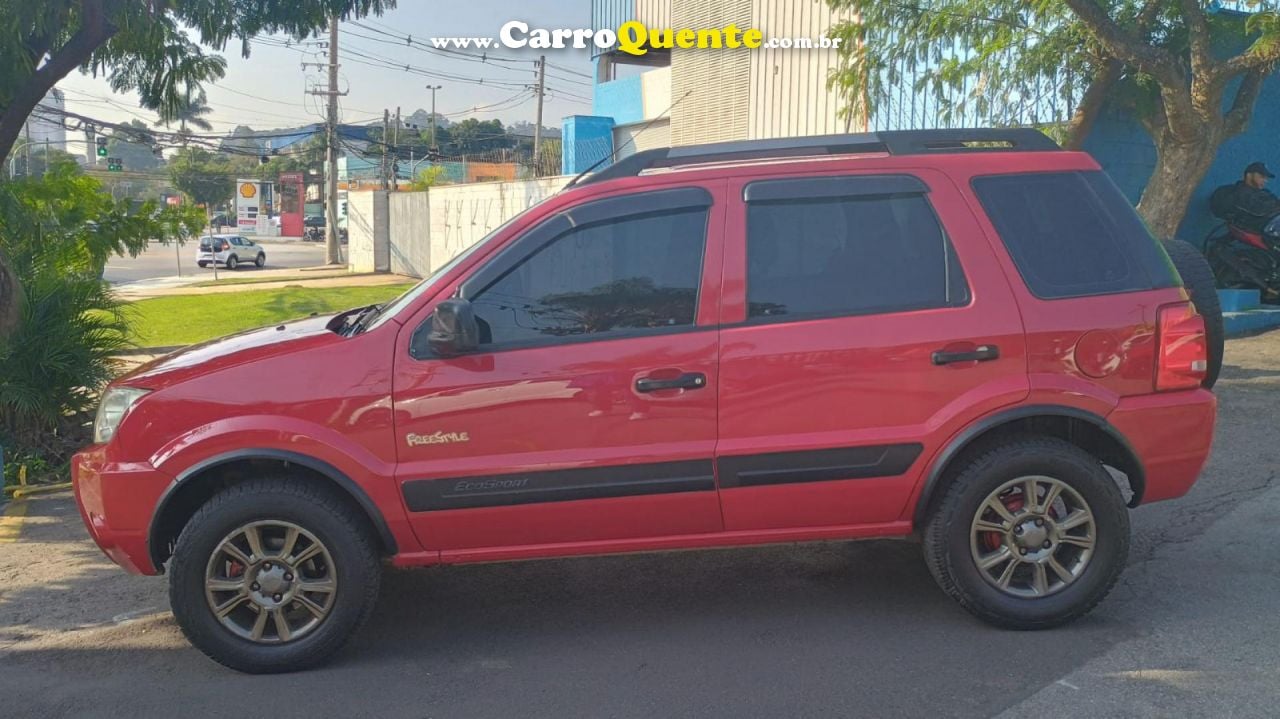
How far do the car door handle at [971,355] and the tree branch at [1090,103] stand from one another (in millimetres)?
7580

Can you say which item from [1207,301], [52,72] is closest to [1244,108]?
[1207,301]

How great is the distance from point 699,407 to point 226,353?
2.01m

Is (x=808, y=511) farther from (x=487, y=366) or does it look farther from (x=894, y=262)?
(x=487, y=366)

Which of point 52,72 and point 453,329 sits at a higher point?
point 52,72

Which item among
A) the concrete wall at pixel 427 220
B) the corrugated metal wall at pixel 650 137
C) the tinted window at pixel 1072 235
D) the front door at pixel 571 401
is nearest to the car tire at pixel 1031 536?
the tinted window at pixel 1072 235

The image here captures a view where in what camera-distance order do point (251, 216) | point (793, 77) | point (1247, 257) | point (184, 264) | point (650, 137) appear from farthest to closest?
point (251, 216)
point (184, 264)
point (650, 137)
point (793, 77)
point (1247, 257)

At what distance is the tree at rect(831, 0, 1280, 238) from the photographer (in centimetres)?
981

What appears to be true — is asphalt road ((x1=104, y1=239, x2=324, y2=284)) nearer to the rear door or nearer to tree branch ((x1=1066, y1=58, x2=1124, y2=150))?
tree branch ((x1=1066, y1=58, x2=1124, y2=150))

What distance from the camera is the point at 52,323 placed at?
840 centimetres

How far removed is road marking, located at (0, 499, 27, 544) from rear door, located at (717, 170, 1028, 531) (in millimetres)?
4701

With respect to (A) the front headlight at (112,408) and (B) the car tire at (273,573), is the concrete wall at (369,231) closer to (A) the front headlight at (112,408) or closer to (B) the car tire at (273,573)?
(A) the front headlight at (112,408)

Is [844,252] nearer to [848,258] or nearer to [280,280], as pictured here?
[848,258]

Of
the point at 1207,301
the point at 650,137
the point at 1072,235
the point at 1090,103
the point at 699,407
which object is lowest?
the point at 699,407

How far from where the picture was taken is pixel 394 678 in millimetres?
4273
